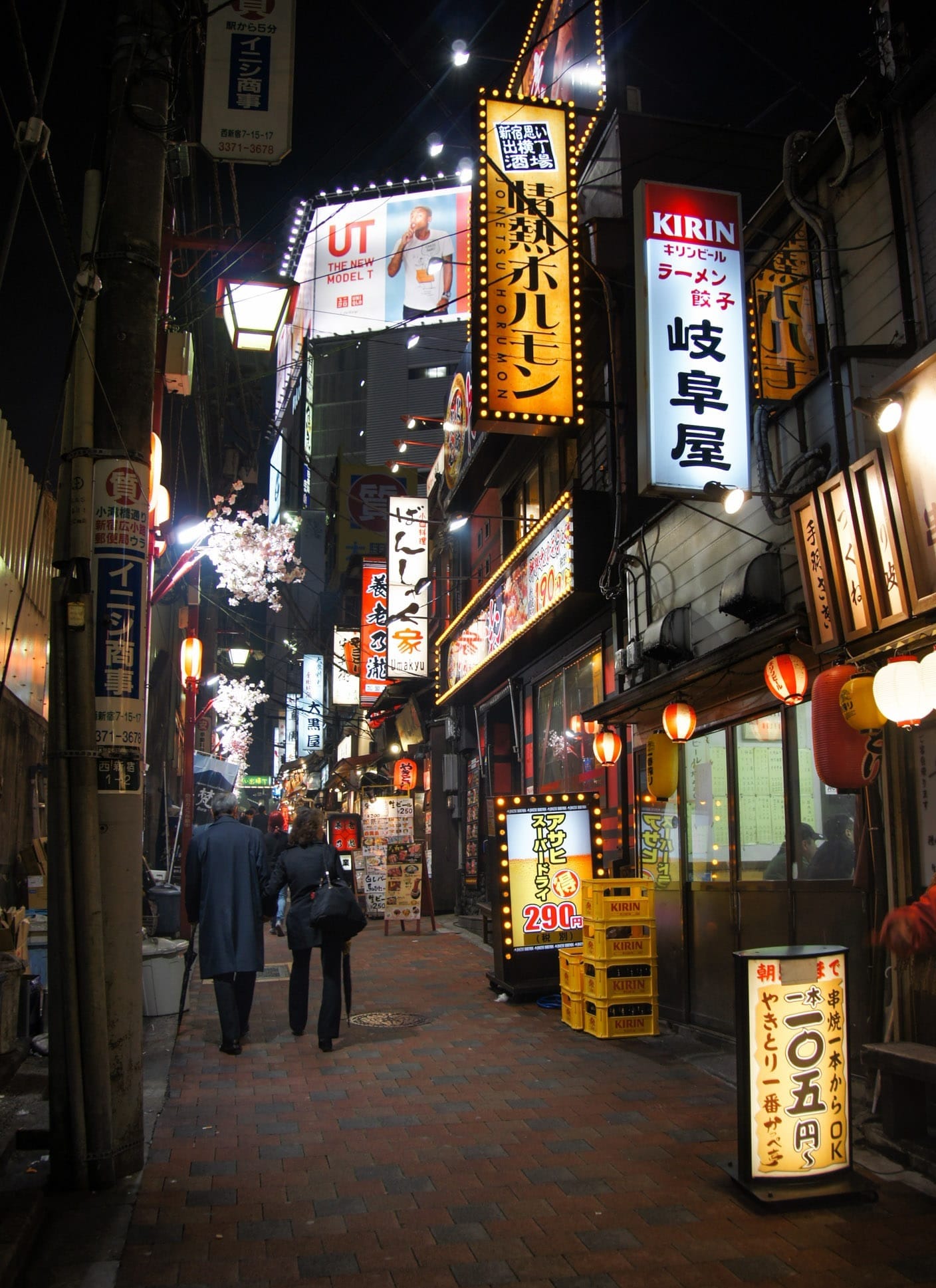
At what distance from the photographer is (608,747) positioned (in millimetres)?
12156

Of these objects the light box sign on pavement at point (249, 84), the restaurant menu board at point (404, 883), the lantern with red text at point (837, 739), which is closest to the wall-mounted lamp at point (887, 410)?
the lantern with red text at point (837, 739)

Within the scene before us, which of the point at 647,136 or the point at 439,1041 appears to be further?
the point at 647,136

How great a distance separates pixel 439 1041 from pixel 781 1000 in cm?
505

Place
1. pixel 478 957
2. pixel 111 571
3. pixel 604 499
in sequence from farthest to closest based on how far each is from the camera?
pixel 478 957, pixel 604 499, pixel 111 571

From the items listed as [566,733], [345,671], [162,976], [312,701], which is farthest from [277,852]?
[312,701]

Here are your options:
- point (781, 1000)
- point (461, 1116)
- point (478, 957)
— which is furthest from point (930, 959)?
point (478, 957)

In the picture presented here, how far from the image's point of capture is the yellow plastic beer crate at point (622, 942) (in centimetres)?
934

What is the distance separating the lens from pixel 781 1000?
5.15 metres

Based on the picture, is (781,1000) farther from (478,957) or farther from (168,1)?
(478,957)

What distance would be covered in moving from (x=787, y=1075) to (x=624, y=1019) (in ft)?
14.9

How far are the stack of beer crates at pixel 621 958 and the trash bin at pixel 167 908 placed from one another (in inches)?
219

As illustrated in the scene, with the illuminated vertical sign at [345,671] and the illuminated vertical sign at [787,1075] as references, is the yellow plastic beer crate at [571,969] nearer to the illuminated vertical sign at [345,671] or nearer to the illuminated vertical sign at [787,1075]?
the illuminated vertical sign at [787,1075]

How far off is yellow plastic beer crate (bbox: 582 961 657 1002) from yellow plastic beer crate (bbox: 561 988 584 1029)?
0.35m

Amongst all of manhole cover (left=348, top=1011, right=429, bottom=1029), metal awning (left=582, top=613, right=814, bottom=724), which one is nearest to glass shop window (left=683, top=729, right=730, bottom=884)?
metal awning (left=582, top=613, right=814, bottom=724)
